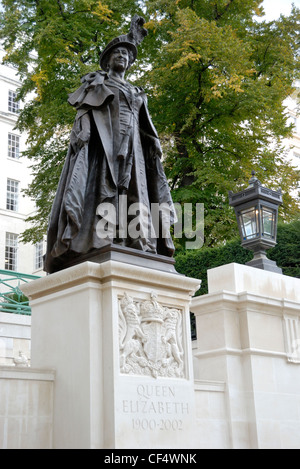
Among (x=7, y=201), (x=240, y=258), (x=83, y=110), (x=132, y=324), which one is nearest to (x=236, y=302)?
(x=132, y=324)

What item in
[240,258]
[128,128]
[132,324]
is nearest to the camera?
[132,324]

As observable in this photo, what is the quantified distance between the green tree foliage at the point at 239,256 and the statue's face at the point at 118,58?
25.1ft

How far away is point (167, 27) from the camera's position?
65.7 feet

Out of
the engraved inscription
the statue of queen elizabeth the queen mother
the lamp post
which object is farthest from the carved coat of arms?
the lamp post

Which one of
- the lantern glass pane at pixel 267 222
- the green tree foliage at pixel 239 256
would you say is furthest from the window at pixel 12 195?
the lantern glass pane at pixel 267 222

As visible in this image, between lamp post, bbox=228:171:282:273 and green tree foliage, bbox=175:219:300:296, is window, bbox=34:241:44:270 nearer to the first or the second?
green tree foliage, bbox=175:219:300:296

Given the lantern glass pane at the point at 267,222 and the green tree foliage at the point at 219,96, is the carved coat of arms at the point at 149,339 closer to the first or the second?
the lantern glass pane at the point at 267,222

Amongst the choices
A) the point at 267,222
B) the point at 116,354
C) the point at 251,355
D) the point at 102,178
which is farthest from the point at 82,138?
the point at 267,222

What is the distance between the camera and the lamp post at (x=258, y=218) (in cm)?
998

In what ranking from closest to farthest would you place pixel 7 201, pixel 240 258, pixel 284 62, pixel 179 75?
pixel 240 258 < pixel 179 75 < pixel 284 62 < pixel 7 201

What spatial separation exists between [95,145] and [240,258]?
27.3 ft

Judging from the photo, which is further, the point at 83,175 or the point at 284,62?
the point at 284,62

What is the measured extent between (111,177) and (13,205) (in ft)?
111
